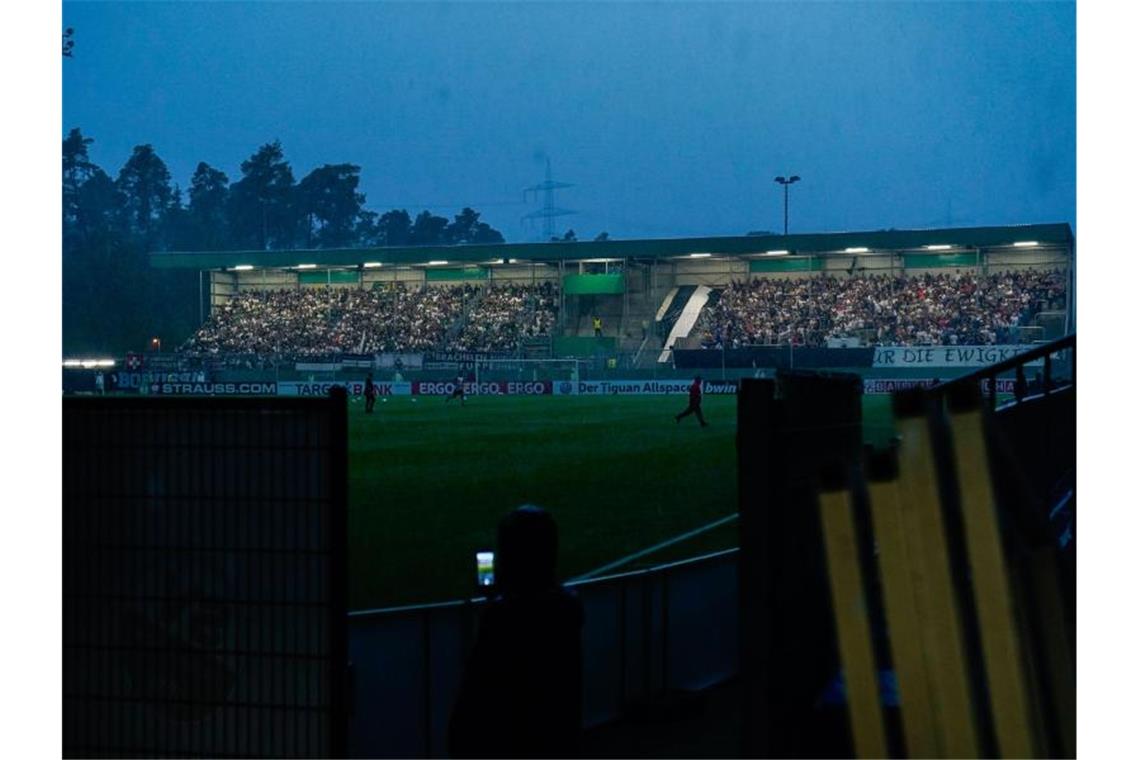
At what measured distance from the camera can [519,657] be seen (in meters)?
3.59

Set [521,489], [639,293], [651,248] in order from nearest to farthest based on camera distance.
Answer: [521,489], [651,248], [639,293]

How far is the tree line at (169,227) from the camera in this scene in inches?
2712

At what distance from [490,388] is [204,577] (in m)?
51.3

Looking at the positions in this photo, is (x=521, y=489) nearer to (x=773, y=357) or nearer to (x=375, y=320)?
(x=773, y=357)

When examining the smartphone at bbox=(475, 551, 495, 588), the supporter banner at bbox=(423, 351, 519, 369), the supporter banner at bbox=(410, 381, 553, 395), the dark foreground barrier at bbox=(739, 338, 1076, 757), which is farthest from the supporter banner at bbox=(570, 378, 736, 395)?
the dark foreground barrier at bbox=(739, 338, 1076, 757)

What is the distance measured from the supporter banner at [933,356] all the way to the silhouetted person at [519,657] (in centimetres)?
4992

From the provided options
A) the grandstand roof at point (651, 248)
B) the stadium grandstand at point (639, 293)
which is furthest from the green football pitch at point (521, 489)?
the grandstand roof at point (651, 248)

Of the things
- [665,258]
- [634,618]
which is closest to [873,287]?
[665,258]

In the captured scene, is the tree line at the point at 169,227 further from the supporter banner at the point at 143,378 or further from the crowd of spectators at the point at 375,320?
the supporter banner at the point at 143,378

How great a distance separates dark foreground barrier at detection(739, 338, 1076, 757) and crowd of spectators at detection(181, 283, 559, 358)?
5984 cm

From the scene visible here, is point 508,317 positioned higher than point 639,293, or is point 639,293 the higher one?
point 639,293

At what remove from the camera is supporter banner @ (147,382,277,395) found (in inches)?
2145

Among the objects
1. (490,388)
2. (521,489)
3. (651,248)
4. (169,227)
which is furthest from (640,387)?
(169,227)

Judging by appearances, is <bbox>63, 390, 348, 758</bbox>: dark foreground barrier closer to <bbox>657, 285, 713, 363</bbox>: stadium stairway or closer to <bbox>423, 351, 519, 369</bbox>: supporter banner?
<bbox>423, 351, 519, 369</bbox>: supporter banner
